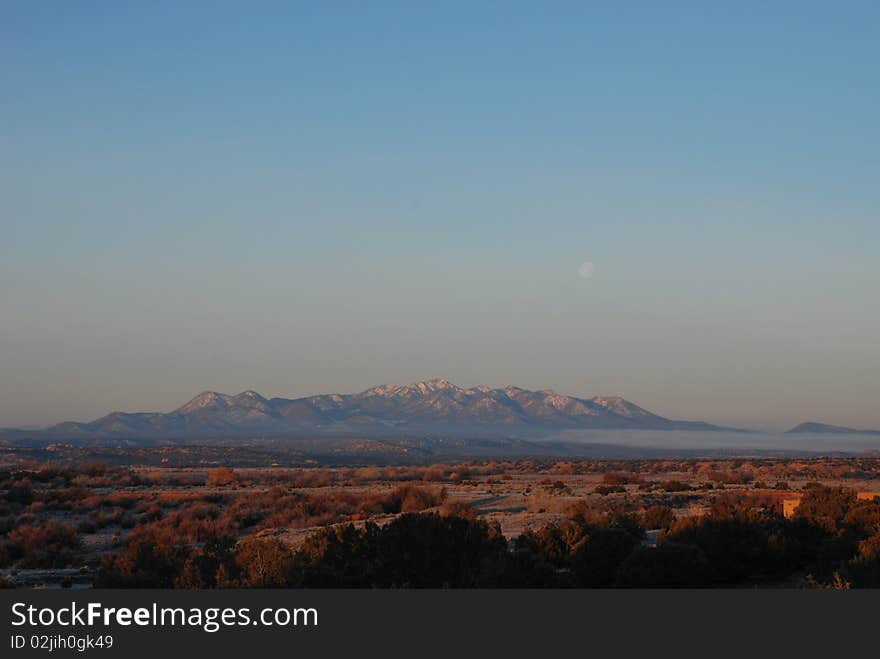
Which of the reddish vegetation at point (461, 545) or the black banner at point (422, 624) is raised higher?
the black banner at point (422, 624)

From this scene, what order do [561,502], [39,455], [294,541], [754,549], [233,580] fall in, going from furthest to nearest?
[39,455] < [561,502] < [294,541] < [754,549] < [233,580]

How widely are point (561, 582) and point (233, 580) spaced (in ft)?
18.3

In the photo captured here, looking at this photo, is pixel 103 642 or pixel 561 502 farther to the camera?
pixel 561 502

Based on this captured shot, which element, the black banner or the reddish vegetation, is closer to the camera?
the black banner

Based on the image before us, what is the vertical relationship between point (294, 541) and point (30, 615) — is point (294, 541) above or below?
below

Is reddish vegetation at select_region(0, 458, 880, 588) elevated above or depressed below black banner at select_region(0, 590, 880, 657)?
below

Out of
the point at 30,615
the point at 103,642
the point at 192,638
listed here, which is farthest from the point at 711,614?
the point at 30,615

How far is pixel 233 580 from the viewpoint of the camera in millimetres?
15758

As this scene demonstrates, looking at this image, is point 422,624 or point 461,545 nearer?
point 422,624

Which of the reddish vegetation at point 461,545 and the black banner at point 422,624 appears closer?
the black banner at point 422,624

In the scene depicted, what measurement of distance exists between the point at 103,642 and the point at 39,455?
453ft

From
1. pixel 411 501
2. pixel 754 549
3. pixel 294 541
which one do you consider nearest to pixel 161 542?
pixel 294 541

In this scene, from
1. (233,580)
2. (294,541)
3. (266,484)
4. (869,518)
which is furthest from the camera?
(266,484)

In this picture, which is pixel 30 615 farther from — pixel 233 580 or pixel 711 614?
pixel 711 614
